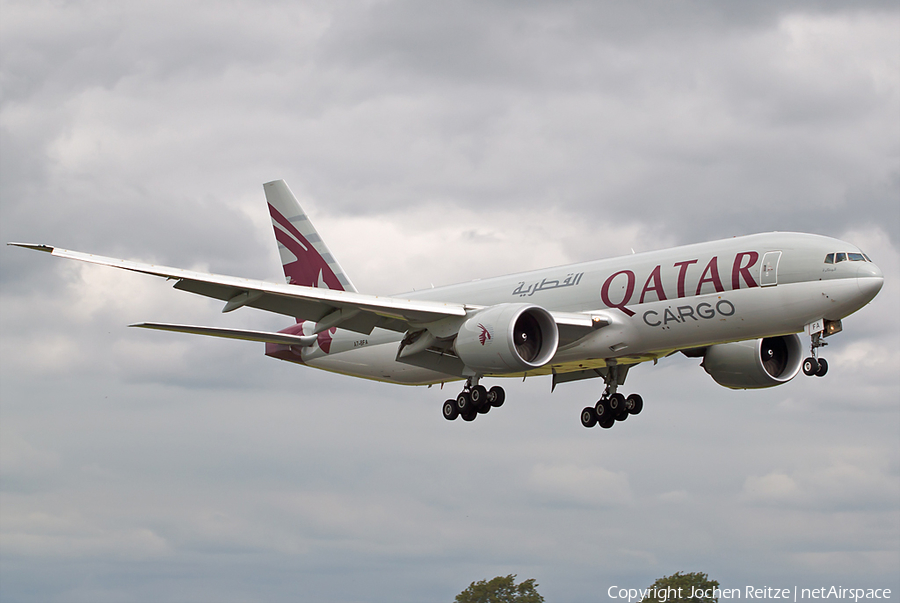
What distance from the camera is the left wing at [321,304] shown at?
3228 centimetres

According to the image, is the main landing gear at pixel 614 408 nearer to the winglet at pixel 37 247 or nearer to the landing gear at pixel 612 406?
the landing gear at pixel 612 406

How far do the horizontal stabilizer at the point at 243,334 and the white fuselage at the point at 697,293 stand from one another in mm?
8325

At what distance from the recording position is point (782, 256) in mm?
33281

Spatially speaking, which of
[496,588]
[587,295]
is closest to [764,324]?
[587,295]

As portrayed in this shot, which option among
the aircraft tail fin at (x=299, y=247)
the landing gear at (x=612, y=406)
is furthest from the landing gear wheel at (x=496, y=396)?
the aircraft tail fin at (x=299, y=247)

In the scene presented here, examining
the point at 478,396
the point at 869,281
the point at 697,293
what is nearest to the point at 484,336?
the point at 478,396

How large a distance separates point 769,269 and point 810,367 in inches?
126

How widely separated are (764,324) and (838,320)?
7.29ft

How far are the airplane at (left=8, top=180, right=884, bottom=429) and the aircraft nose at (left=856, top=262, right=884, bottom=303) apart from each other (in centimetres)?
4

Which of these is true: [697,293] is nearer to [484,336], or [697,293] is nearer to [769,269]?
[769,269]

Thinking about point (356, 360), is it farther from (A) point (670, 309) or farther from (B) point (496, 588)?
(B) point (496, 588)

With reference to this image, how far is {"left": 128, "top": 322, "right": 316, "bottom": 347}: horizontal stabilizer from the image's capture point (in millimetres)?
37094

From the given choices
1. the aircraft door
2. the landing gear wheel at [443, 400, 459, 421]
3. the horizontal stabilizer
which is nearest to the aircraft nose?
the aircraft door

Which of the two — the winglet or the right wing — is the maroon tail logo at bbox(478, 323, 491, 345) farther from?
the winglet
